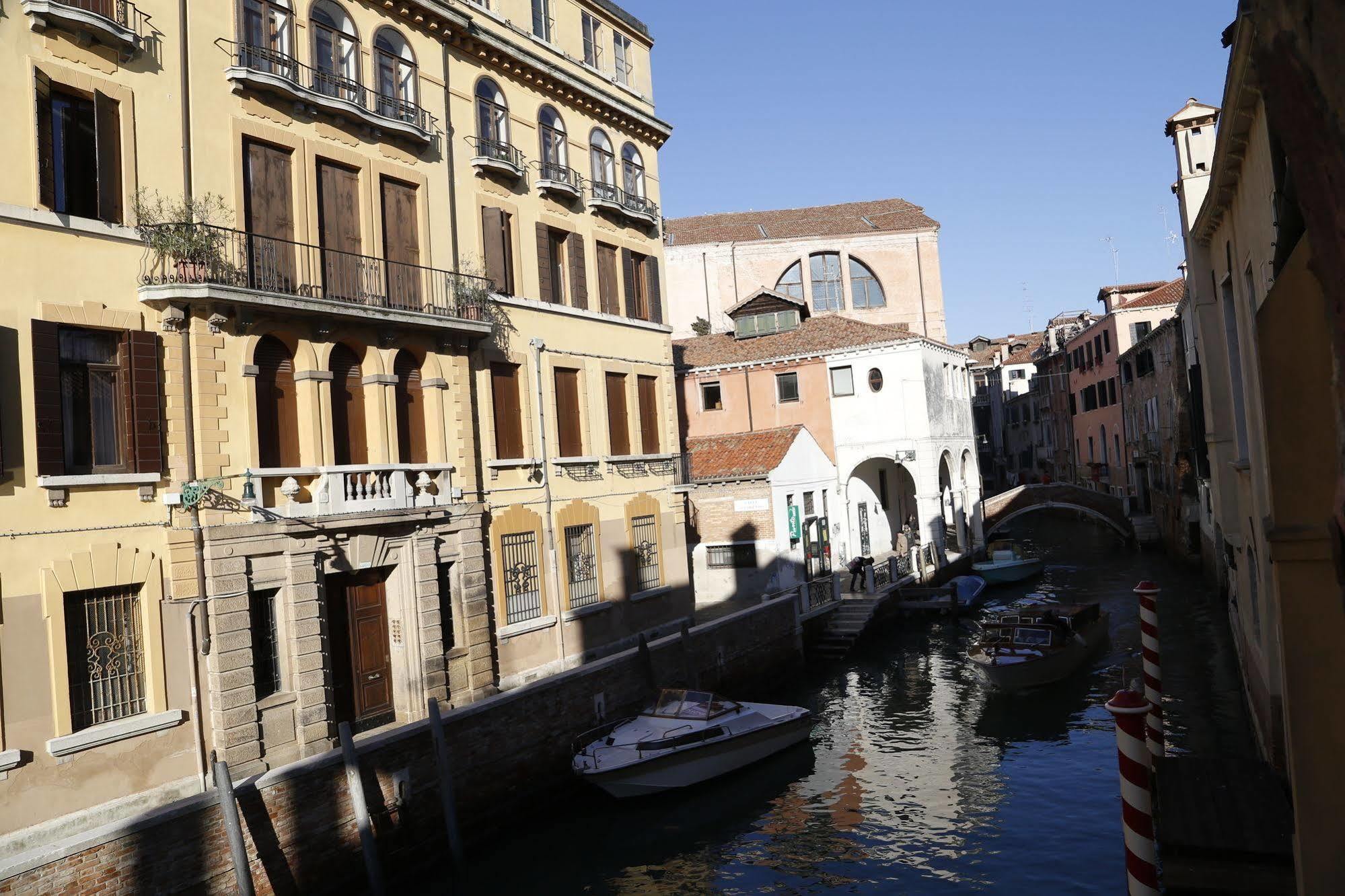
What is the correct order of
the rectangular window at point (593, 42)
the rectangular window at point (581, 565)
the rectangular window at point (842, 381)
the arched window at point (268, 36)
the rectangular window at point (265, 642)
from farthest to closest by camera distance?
the rectangular window at point (842, 381) → the rectangular window at point (593, 42) → the rectangular window at point (581, 565) → the arched window at point (268, 36) → the rectangular window at point (265, 642)

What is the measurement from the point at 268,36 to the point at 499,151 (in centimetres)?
480

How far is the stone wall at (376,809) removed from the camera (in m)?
9.62

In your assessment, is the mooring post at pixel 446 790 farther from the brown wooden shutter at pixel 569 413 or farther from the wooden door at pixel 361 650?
the brown wooden shutter at pixel 569 413

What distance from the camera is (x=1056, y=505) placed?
4325cm

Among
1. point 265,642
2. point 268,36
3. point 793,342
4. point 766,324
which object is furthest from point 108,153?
point 766,324

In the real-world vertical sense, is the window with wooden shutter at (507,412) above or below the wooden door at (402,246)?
below

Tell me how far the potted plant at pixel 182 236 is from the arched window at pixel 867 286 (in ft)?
114

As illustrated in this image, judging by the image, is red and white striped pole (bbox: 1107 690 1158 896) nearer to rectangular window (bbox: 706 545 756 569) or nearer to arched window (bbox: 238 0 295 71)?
arched window (bbox: 238 0 295 71)

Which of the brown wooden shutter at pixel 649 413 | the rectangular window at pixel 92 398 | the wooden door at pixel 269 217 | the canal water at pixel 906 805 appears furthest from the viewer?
the brown wooden shutter at pixel 649 413

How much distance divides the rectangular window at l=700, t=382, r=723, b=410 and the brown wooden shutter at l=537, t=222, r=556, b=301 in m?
15.0

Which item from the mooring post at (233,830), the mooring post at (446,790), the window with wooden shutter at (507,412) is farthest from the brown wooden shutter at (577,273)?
the mooring post at (233,830)

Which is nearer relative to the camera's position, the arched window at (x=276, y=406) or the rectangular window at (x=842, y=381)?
the arched window at (x=276, y=406)

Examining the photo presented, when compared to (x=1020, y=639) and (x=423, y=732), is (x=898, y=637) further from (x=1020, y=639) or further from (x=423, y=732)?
(x=423, y=732)

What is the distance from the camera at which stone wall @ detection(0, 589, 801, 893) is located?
9617mm
